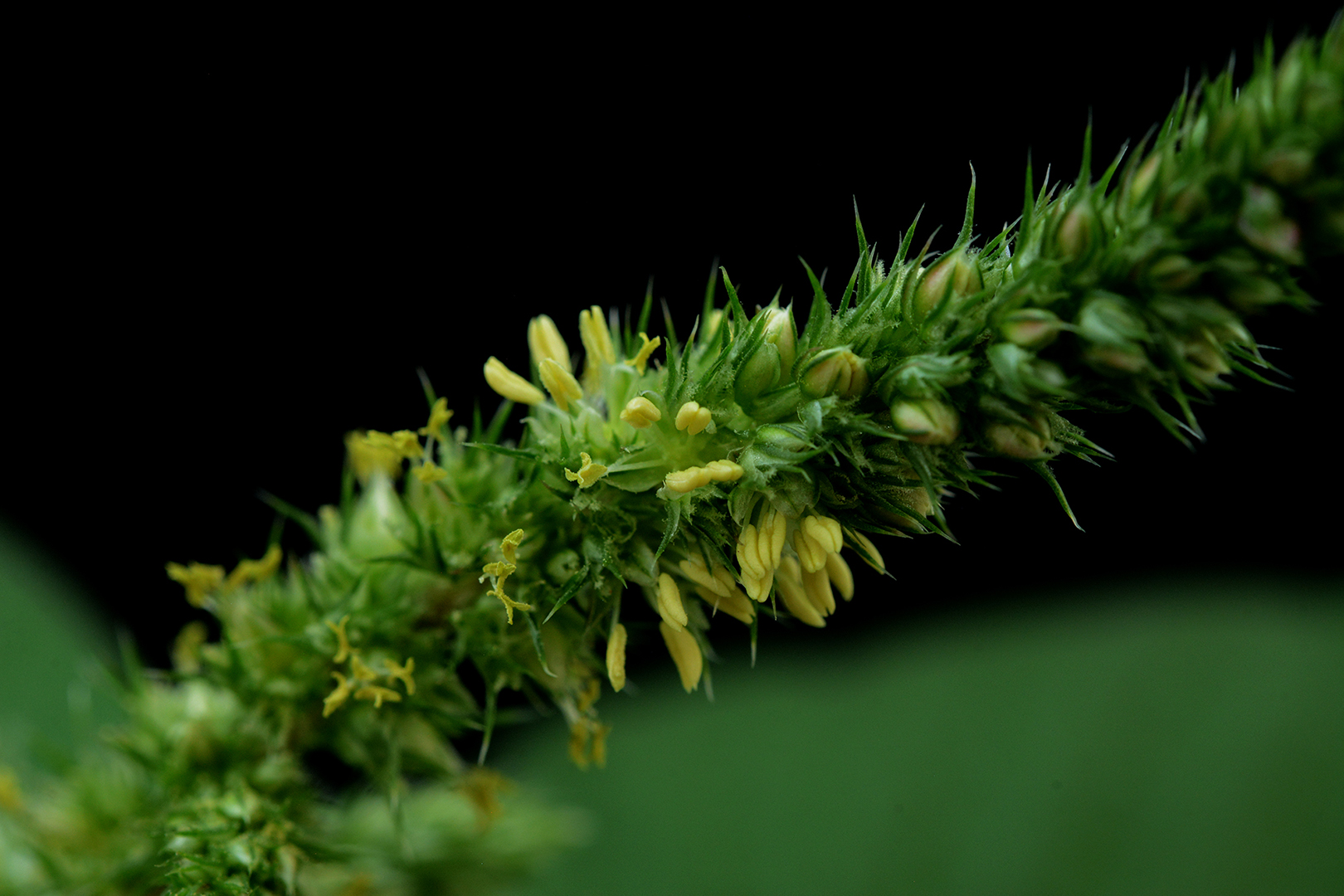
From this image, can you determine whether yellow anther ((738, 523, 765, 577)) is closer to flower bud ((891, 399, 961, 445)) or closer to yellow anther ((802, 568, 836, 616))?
yellow anther ((802, 568, 836, 616))

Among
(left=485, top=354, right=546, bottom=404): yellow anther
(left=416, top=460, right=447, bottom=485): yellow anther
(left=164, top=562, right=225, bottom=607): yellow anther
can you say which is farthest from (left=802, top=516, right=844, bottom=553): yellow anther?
(left=164, top=562, right=225, bottom=607): yellow anther

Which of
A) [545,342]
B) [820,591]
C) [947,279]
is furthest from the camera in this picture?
[545,342]

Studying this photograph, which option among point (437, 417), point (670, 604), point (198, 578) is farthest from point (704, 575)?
point (198, 578)

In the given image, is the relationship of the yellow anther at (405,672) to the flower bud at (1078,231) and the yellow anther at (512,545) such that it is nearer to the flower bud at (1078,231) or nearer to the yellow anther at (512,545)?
the yellow anther at (512,545)

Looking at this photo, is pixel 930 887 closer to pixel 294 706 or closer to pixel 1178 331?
pixel 294 706

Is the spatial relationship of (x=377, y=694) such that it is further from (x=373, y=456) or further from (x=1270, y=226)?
(x=1270, y=226)

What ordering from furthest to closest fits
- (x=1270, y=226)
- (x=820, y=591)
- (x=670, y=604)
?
(x=820, y=591) → (x=670, y=604) → (x=1270, y=226)

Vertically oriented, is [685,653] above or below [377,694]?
below
